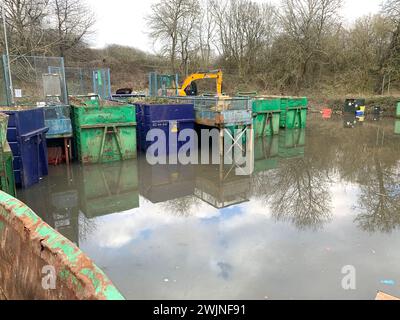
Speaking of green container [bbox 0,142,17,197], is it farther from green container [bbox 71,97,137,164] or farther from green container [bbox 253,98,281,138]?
green container [bbox 253,98,281,138]

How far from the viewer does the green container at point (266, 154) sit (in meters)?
10.6

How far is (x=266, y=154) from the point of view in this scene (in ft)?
40.3

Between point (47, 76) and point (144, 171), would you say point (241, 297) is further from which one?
point (47, 76)

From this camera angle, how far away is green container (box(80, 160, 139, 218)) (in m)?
7.07

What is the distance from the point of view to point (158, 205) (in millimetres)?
7266

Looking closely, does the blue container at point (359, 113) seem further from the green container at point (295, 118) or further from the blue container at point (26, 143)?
the blue container at point (26, 143)

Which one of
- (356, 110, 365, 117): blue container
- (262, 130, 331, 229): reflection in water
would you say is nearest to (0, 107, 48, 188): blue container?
(262, 130, 331, 229): reflection in water

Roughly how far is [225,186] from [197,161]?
2.84 metres

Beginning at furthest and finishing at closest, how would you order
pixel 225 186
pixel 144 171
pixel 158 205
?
pixel 144 171 → pixel 225 186 → pixel 158 205

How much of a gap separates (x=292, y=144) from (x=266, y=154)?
91.1 inches

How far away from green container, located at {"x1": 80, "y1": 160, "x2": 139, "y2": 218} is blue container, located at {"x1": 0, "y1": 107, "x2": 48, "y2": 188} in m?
1.26

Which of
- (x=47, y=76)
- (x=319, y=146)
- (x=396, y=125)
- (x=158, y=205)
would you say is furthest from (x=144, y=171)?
(x=396, y=125)

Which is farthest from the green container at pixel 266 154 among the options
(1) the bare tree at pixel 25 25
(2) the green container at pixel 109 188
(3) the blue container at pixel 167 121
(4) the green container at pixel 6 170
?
(1) the bare tree at pixel 25 25

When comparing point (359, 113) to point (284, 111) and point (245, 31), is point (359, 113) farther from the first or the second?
point (245, 31)
